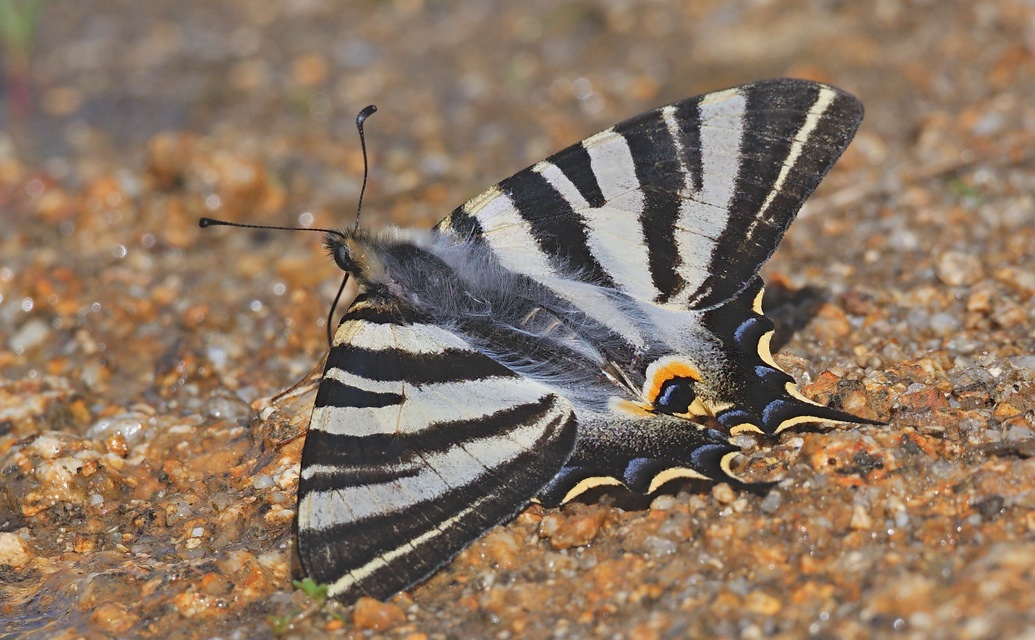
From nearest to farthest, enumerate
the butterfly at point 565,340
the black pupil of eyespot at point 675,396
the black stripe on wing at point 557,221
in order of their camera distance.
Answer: the butterfly at point 565,340 → the black pupil of eyespot at point 675,396 → the black stripe on wing at point 557,221

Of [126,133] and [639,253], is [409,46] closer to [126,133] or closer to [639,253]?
[126,133]

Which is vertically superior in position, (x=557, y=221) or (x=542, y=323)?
(x=557, y=221)

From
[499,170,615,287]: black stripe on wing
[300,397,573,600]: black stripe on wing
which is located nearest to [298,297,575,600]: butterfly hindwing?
[300,397,573,600]: black stripe on wing

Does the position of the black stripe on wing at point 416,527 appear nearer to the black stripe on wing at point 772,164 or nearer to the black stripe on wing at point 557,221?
the black stripe on wing at point 557,221

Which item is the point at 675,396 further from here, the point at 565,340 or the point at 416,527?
the point at 416,527

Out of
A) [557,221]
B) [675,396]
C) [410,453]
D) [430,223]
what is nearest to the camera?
[410,453]

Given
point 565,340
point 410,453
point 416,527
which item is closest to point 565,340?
point 565,340

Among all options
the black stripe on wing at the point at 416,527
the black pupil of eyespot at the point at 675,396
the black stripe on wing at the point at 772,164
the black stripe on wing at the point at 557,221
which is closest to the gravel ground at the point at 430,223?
the black stripe on wing at the point at 416,527

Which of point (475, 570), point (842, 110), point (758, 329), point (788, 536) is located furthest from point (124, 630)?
point (842, 110)
